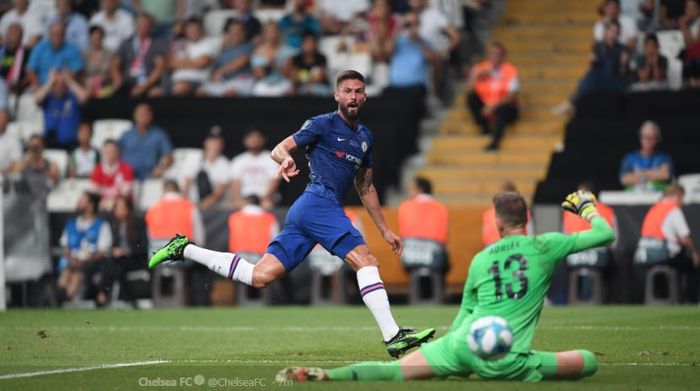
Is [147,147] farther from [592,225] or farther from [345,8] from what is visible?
[592,225]

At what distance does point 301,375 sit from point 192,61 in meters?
16.7

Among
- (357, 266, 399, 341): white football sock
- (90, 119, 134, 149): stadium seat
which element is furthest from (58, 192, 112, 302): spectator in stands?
(357, 266, 399, 341): white football sock

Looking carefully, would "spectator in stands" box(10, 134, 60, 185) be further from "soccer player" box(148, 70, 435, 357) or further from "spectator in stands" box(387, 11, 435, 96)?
"soccer player" box(148, 70, 435, 357)

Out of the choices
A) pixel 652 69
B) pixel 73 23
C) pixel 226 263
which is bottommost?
pixel 226 263

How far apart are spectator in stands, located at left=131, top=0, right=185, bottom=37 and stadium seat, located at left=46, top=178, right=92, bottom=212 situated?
4084mm

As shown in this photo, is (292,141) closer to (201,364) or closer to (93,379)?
(201,364)

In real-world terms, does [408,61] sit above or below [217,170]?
above

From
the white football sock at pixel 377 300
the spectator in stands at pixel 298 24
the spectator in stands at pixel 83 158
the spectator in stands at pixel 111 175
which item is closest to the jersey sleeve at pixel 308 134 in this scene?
the white football sock at pixel 377 300

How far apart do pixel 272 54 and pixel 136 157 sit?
3.01 meters

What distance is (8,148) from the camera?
2391cm

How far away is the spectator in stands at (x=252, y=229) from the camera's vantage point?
20.8m

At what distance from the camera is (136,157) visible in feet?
75.9

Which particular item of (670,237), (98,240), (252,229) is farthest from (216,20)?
(670,237)

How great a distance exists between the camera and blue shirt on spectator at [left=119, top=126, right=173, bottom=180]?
75.6 feet
